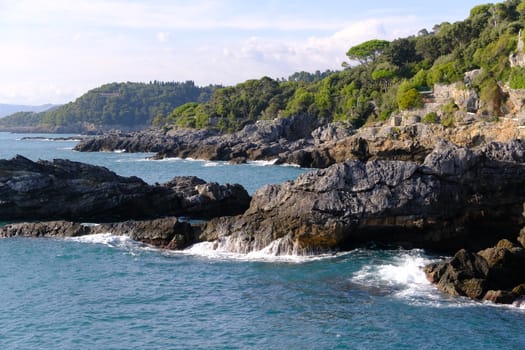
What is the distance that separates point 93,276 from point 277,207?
1044 centimetres

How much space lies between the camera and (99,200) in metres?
39.5

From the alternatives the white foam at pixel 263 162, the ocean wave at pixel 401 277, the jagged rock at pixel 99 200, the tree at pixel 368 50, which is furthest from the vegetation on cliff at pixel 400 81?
the ocean wave at pixel 401 277

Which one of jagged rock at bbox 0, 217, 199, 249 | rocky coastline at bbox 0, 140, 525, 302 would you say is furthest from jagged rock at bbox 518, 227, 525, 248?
jagged rock at bbox 0, 217, 199, 249

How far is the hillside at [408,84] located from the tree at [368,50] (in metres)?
0.22

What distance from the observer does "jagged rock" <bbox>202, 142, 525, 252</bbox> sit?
31.0m

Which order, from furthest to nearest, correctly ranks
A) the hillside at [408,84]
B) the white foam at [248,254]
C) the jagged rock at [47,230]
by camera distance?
the hillside at [408,84] → the jagged rock at [47,230] → the white foam at [248,254]

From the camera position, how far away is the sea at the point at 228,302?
68.0 ft

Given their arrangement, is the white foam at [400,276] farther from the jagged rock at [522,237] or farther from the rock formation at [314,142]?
the rock formation at [314,142]

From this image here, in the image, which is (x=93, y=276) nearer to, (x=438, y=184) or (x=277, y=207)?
(x=277, y=207)

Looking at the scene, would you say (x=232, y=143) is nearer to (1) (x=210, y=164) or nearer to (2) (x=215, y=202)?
(1) (x=210, y=164)

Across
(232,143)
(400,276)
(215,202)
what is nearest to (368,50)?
(232,143)

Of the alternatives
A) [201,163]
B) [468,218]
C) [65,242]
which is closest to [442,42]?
[201,163]

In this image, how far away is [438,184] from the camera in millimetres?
31609

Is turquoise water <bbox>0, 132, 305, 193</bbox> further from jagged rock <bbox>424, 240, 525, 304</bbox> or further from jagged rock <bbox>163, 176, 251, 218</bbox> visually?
jagged rock <bbox>424, 240, 525, 304</bbox>
